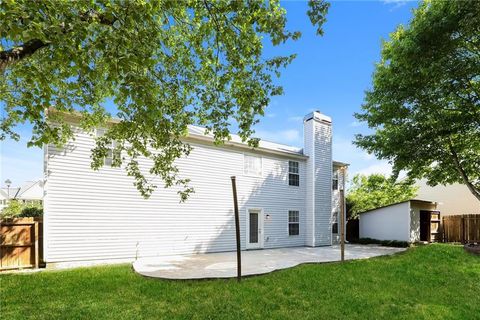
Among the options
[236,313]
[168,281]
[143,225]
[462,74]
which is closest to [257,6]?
[236,313]

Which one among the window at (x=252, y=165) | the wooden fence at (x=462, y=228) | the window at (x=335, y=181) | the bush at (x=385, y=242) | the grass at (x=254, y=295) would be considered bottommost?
the bush at (x=385, y=242)

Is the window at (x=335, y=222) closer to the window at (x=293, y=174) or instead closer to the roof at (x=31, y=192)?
the window at (x=293, y=174)

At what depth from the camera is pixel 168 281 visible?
666 cm

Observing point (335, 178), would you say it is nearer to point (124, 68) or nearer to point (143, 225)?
point (143, 225)

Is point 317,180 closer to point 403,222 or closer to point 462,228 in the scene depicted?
point 403,222

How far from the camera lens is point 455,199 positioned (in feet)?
68.9

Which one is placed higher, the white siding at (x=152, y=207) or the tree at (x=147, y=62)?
the tree at (x=147, y=62)

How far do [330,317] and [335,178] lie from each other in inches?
476

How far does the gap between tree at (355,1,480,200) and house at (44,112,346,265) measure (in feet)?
11.2

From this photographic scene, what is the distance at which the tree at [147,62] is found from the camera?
3146 mm

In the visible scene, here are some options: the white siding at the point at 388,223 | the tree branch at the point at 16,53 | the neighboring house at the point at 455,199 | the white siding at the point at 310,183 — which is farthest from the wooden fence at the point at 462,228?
the tree branch at the point at 16,53

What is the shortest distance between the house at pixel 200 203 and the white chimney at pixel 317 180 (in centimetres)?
5

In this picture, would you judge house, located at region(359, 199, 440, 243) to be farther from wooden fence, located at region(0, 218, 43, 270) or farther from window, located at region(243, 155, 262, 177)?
wooden fence, located at region(0, 218, 43, 270)

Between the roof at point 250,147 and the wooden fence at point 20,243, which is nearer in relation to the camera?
the wooden fence at point 20,243
